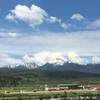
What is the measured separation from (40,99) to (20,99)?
23.9 ft

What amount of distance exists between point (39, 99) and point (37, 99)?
0.80m

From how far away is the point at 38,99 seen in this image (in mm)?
134625

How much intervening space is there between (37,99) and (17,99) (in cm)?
745

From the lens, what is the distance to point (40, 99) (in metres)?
136

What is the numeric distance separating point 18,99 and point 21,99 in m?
1.09

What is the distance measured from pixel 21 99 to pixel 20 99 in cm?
50

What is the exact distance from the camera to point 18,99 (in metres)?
136

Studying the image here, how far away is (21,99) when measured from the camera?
448 ft

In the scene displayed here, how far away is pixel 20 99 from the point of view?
136125 millimetres

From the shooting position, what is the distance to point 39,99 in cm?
13525

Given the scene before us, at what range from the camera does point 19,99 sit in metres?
136

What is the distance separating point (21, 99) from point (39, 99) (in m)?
6.68

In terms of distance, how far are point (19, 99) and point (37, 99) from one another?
678 centimetres

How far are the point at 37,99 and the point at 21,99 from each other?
6.08 m
